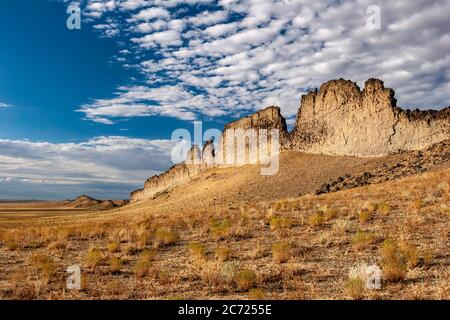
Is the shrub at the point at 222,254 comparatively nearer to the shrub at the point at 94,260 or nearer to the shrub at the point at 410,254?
the shrub at the point at 94,260

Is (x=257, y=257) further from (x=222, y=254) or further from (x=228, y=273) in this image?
(x=228, y=273)

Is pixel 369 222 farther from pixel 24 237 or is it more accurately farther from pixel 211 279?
pixel 24 237

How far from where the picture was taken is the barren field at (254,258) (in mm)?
9031

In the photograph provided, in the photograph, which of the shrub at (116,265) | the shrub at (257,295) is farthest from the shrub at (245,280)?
the shrub at (116,265)

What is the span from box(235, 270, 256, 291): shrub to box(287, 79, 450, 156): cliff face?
4382 cm

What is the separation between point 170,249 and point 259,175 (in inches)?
1903

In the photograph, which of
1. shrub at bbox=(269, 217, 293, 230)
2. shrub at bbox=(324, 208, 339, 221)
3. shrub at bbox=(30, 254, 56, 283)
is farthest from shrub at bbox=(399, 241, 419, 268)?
shrub at bbox=(30, 254, 56, 283)

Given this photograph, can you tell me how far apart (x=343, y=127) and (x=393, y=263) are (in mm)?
50011

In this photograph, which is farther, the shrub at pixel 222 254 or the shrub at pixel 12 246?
the shrub at pixel 12 246

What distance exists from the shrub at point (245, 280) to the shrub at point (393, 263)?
2943 millimetres

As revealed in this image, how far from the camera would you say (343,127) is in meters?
57.8

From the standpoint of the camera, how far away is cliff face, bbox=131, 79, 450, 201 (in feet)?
160
